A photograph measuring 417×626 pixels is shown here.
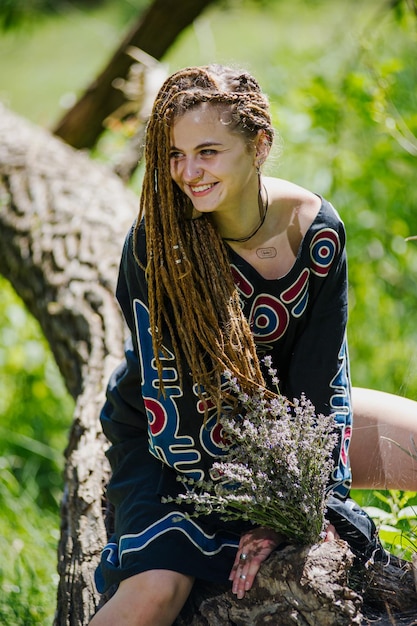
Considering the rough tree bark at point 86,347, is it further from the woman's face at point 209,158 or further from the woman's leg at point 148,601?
the woman's face at point 209,158

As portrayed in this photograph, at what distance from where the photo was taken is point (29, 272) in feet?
11.6

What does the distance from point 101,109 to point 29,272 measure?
1586 mm

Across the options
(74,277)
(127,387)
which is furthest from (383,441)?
(74,277)

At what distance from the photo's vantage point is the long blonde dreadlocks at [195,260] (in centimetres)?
195

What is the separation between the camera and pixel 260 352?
7.12ft

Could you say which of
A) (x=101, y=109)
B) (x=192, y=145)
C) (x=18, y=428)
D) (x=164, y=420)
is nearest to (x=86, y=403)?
(x=164, y=420)

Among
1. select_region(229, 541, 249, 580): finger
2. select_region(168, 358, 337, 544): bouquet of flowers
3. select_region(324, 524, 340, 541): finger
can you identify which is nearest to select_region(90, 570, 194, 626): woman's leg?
select_region(229, 541, 249, 580): finger

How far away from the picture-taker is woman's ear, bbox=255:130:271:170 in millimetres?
2023

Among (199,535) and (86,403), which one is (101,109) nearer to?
(86,403)

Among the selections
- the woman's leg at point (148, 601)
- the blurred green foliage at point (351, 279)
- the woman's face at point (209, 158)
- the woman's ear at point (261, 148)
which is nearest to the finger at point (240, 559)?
the woman's leg at point (148, 601)

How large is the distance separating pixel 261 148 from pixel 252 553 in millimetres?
927

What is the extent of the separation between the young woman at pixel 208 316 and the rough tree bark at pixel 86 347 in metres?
0.10

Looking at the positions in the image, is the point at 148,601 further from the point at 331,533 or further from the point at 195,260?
the point at 195,260

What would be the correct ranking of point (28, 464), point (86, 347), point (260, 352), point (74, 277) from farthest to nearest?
point (28, 464), point (74, 277), point (86, 347), point (260, 352)
